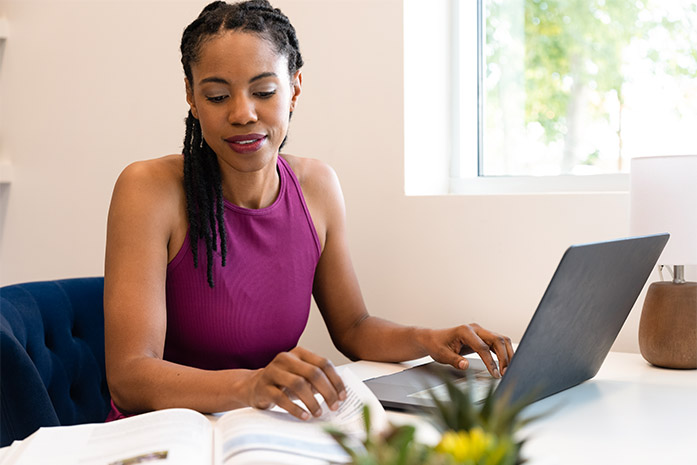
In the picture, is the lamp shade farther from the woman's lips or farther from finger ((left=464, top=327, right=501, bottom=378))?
the woman's lips

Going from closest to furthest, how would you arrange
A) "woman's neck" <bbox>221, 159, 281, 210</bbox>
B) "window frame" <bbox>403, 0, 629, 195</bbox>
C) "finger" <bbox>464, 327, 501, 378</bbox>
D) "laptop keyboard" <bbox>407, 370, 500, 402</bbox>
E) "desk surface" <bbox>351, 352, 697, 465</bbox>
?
"desk surface" <bbox>351, 352, 697, 465</bbox> < "laptop keyboard" <bbox>407, 370, 500, 402</bbox> < "finger" <bbox>464, 327, 501, 378</bbox> < "woman's neck" <bbox>221, 159, 281, 210</bbox> < "window frame" <bbox>403, 0, 629, 195</bbox>

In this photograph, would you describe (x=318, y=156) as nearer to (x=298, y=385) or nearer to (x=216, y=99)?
(x=216, y=99)

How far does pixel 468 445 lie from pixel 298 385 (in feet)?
1.85

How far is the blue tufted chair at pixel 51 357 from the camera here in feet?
3.77

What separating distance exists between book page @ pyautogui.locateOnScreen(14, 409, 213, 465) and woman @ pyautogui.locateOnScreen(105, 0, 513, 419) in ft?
0.53

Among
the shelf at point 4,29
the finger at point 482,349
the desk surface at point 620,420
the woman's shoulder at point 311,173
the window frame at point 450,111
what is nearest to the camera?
the desk surface at point 620,420

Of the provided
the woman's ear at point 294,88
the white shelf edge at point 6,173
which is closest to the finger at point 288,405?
the woman's ear at point 294,88

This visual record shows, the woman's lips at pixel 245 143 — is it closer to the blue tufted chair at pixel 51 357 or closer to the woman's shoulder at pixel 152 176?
the woman's shoulder at pixel 152 176

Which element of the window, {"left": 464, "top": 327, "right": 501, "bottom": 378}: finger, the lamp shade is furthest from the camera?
the window

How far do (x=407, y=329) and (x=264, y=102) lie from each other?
1.49ft

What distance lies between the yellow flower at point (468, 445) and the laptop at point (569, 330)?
475mm

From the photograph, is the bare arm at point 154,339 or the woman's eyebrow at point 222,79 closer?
the bare arm at point 154,339

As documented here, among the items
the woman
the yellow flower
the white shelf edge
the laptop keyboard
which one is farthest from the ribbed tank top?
the white shelf edge

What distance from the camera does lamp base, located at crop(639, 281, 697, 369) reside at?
1.27 meters
